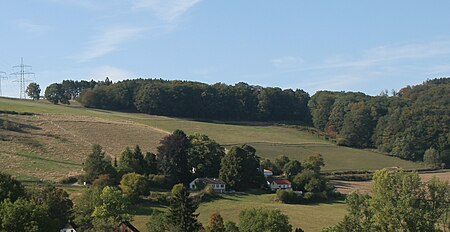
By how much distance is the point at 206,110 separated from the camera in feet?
501

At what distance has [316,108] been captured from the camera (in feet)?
540

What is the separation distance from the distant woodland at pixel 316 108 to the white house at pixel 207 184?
50652 millimetres

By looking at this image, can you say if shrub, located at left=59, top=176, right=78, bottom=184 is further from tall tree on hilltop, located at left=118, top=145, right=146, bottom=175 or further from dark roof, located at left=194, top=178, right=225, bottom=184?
dark roof, located at left=194, top=178, right=225, bottom=184

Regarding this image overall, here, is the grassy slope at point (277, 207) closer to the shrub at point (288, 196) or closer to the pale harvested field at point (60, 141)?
the shrub at point (288, 196)

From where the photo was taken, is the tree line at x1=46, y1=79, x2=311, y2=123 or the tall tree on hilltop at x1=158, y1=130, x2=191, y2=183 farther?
the tree line at x1=46, y1=79, x2=311, y2=123

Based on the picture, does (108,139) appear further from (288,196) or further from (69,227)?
(69,227)

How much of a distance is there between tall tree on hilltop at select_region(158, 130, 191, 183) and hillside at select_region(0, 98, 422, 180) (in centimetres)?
1070

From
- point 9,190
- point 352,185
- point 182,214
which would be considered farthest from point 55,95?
point 182,214

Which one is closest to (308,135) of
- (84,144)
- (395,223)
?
(84,144)

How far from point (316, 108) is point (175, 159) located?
3383 inches

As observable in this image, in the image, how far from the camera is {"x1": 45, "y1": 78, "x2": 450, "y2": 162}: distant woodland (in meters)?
128

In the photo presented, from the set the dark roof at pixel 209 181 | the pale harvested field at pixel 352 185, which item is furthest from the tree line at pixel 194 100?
the dark roof at pixel 209 181

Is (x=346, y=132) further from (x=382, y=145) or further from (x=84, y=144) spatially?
(x=84, y=144)

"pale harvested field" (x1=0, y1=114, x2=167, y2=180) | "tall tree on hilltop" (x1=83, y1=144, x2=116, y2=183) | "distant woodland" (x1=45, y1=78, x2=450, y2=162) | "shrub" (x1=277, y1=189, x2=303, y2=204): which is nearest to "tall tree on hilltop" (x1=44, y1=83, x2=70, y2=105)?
"distant woodland" (x1=45, y1=78, x2=450, y2=162)
